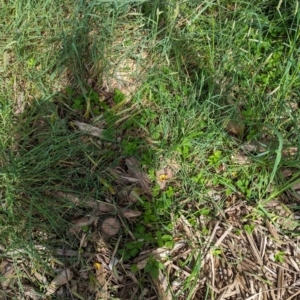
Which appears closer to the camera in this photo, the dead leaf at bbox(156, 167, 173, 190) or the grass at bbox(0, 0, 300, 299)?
the grass at bbox(0, 0, 300, 299)

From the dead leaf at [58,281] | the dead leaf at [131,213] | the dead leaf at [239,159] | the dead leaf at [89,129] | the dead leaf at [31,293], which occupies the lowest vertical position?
the dead leaf at [31,293]

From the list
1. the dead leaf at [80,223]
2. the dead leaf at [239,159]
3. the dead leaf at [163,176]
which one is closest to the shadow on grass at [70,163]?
the dead leaf at [80,223]

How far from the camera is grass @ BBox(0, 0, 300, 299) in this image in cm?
190

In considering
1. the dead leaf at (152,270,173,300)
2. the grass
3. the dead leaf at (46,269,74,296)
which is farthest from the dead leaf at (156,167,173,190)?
the dead leaf at (46,269,74,296)

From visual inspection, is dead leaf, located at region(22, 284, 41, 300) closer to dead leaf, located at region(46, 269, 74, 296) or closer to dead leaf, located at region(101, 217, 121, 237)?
dead leaf, located at region(46, 269, 74, 296)

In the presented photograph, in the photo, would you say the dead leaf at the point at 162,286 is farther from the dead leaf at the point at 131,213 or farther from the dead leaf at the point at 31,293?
the dead leaf at the point at 31,293

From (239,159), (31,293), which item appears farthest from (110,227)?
(239,159)

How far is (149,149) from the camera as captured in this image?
2061 mm

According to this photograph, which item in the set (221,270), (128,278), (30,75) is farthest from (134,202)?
(30,75)

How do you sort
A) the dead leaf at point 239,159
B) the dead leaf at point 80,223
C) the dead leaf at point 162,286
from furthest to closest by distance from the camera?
the dead leaf at point 239,159 < the dead leaf at point 80,223 < the dead leaf at point 162,286

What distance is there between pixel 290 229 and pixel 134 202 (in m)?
0.75

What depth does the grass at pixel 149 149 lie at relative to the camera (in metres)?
1.90

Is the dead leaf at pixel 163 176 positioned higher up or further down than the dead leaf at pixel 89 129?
further down

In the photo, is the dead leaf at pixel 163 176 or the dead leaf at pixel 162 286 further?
the dead leaf at pixel 163 176
